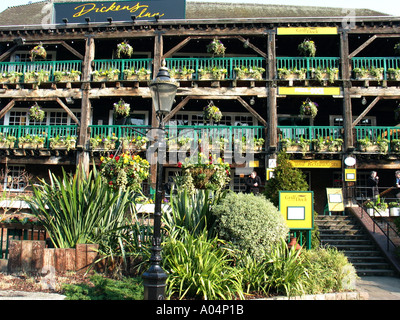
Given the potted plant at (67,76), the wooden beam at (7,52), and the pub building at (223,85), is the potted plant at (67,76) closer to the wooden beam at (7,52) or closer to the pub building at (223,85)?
the pub building at (223,85)

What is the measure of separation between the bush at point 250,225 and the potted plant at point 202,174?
2.94 ft

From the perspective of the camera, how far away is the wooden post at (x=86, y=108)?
16.7 m

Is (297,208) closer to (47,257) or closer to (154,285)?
(154,285)

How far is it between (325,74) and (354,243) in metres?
7.69

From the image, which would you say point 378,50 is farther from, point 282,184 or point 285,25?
point 282,184

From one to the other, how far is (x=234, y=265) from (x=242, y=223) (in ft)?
2.36

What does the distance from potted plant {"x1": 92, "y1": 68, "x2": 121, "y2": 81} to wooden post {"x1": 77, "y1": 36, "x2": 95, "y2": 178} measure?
40cm

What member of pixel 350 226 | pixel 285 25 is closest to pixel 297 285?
pixel 350 226

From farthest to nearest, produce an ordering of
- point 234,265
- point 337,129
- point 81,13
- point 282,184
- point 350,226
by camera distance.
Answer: point 81,13, point 337,129, point 350,226, point 282,184, point 234,265

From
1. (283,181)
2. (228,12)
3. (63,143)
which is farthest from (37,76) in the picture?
(283,181)

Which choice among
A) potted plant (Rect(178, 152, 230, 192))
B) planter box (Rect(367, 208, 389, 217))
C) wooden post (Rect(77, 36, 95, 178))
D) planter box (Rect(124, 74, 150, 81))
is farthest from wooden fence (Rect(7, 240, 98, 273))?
planter box (Rect(124, 74, 150, 81))

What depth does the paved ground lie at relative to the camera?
745 centimetres

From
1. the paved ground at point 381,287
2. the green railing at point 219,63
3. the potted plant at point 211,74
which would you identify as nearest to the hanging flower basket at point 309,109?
the green railing at point 219,63

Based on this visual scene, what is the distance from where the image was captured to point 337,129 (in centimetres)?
1677
